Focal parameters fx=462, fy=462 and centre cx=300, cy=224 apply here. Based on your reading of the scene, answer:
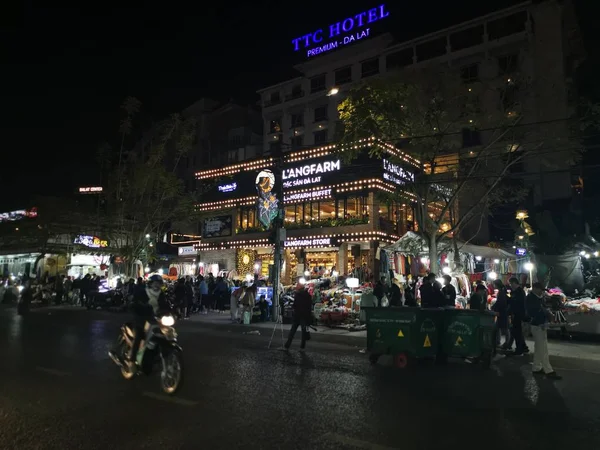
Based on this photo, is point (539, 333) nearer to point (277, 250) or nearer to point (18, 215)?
point (277, 250)

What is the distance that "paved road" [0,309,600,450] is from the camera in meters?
5.27

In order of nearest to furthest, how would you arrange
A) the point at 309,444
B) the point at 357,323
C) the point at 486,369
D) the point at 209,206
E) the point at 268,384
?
the point at 309,444 < the point at 268,384 < the point at 486,369 < the point at 357,323 < the point at 209,206

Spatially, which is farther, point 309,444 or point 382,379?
point 382,379

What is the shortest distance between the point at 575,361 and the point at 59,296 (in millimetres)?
26600

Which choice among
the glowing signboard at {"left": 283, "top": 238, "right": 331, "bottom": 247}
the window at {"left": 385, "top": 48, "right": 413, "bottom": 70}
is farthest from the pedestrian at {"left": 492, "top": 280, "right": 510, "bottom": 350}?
the window at {"left": 385, "top": 48, "right": 413, "bottom": 70}

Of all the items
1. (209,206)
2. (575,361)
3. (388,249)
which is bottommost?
(575,361)

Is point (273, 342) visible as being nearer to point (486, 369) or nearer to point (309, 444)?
point (486, 369)

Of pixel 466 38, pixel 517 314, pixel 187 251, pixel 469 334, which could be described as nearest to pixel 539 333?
pixel 469 334

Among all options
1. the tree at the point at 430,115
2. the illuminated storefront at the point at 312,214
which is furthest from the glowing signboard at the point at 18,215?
the tree at the point at 430,115

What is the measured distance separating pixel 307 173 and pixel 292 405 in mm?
22872

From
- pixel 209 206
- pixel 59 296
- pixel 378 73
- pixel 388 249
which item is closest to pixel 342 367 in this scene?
pixel 388 249

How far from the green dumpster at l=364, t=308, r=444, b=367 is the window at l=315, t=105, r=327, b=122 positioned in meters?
41.7

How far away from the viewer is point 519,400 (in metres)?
7.23

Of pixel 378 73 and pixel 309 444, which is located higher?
pixel 378 73
